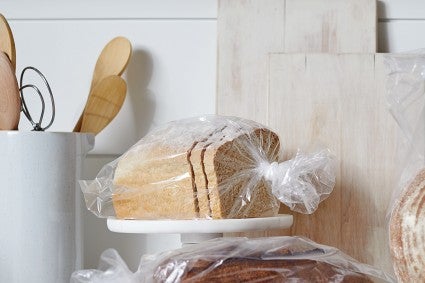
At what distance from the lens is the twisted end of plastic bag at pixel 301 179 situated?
0.83 metres

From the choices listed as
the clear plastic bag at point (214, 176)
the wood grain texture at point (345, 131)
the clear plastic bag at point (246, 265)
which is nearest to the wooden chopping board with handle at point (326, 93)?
the wood grain texture at point (345, 131)

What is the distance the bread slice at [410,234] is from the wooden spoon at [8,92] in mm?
452

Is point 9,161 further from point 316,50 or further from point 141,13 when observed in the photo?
point 316,50

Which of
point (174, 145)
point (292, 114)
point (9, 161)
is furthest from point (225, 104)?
point (9, 161)

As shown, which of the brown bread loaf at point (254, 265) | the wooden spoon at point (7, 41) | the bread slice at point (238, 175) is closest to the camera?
the brown bread loaf at point (254, 265)

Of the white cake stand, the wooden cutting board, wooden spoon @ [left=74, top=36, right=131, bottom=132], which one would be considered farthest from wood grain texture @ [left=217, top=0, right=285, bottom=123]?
the white cake stand

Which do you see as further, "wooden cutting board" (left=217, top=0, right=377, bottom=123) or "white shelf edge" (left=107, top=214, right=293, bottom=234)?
"wooden cutting board" (left=217, top=0, right=377, bottom=123)

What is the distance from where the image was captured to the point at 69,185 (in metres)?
0.90

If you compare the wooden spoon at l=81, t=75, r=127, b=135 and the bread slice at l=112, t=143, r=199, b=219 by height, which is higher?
the wooden spoon at l=81, t=75, r=127, b=135

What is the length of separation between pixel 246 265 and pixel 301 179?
0.17 m

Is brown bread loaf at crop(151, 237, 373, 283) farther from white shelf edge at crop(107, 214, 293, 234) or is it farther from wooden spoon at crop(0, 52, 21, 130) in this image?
wooden spoon at crop(0, 52, 21, 130)

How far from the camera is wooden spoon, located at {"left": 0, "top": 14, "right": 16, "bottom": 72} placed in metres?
0.94

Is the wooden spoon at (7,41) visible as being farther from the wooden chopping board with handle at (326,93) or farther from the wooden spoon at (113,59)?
the wooden chopping board with handle at (326,93)

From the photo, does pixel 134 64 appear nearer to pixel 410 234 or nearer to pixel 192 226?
pixel 192 226
